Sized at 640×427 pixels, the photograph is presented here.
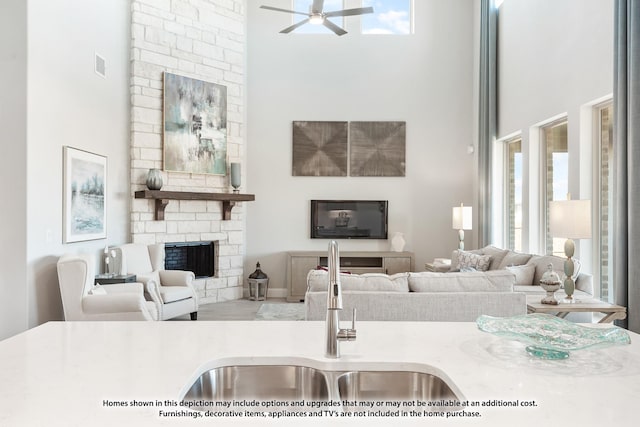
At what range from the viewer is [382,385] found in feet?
4.58

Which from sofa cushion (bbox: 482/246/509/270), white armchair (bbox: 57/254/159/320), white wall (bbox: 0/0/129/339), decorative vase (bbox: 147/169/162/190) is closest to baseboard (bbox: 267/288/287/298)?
decorative vase (bbox: 147/169/162/190)

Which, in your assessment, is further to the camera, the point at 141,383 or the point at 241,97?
the point at 241,97

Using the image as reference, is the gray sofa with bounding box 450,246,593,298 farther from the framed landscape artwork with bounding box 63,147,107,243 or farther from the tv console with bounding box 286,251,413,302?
the framed landscape artwork with bounding box 63,147,107,243

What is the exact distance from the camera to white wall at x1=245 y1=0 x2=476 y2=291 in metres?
7.73

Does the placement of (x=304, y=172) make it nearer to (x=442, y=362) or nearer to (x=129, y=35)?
(x=129, y=35)

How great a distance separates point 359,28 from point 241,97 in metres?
2.15

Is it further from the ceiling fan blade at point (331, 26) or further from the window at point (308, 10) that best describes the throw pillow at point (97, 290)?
the window at point (308, 10)

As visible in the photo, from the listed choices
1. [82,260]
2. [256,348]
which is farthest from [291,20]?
[256,348]

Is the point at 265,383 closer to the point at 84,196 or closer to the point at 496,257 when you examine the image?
the point at 84,196

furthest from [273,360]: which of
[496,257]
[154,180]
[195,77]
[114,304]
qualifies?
[195,77]

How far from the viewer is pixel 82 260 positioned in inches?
165

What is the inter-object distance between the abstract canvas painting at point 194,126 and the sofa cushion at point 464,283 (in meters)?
4.32

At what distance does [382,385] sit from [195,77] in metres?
6.18

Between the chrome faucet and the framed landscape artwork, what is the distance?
13.2ft
